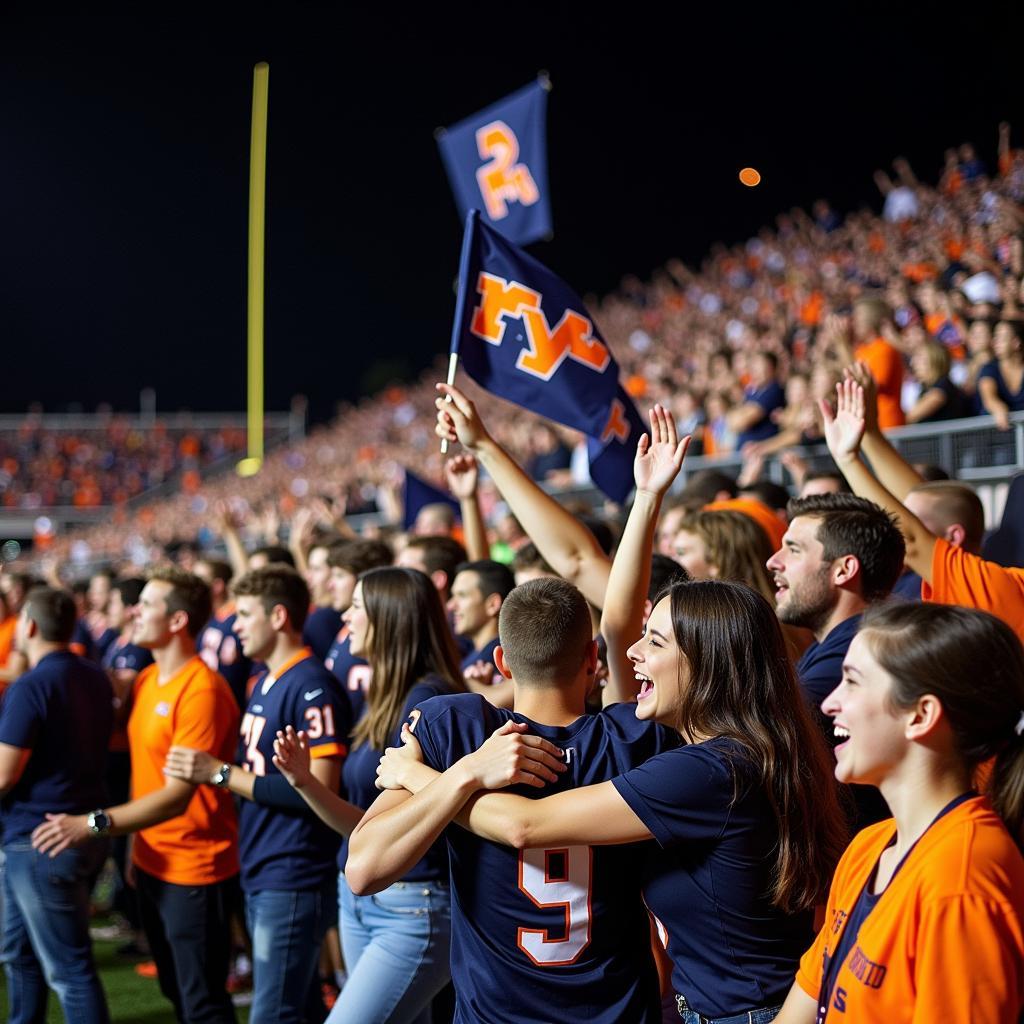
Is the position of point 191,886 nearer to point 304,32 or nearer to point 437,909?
point 437,909

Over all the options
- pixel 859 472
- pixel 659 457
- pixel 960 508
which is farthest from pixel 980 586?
pixel 659 457

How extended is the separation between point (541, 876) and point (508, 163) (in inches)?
263

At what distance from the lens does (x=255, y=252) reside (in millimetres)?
22797

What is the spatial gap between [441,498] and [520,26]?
27.5m

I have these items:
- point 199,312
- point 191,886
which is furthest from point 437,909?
point 199,312

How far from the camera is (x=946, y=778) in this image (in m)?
1.88

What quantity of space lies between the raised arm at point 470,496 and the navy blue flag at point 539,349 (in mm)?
325

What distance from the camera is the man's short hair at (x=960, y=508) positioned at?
13.4 ft

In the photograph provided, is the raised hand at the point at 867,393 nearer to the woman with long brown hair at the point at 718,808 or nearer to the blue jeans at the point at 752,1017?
the woman with long brown hair at the point at 718,808

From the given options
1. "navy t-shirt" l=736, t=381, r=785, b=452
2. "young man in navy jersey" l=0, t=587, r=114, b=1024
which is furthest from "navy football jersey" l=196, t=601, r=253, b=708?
"navy t-shirt" l=736, t=381, r=785, b=452

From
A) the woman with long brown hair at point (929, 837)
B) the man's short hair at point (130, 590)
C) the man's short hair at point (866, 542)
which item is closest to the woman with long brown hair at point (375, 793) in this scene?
the man's short hair at point (866, 542)

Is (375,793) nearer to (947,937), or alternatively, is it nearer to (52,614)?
(52,614)

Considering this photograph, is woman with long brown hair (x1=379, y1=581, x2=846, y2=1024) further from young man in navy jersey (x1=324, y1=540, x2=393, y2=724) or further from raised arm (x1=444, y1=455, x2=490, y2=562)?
young man in navy jersey (x1=324, y1=540, x2=393, y2=724)

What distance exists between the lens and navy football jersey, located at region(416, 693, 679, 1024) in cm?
236
